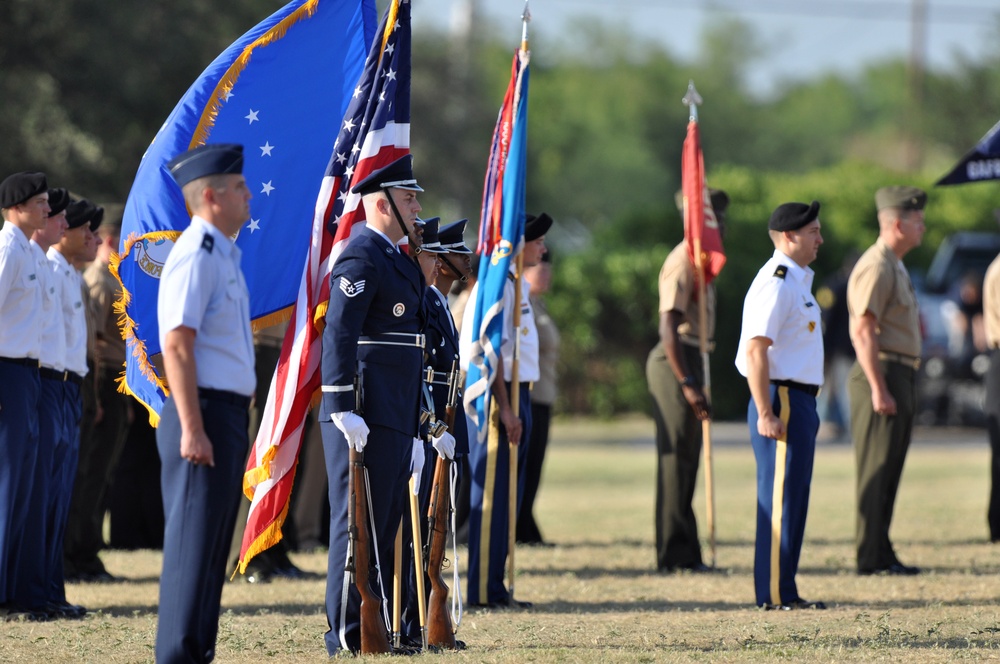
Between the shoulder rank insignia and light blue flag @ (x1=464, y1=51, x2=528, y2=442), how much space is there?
7.32 ft

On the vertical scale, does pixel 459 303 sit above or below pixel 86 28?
below

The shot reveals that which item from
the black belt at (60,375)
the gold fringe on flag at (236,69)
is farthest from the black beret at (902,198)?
the black belt at (60,375)

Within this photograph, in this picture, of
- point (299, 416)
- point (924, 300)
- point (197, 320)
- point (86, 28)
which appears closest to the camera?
point (197, 320)

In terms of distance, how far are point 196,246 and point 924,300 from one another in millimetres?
22638

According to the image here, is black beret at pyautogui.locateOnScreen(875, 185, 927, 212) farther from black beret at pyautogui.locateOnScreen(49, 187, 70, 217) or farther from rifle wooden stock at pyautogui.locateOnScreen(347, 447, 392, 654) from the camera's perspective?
black beret at pyautogui.locateOnScreen(49, 187, 70, 217)

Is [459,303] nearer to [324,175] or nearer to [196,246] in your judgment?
[324,175]

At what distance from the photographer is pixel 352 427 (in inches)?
274

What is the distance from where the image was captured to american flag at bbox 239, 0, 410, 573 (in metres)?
7.57

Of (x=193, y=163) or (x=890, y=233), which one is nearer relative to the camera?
(x=193, y=163)

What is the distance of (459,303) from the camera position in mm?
11953

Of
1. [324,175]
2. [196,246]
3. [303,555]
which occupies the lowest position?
[303,555]

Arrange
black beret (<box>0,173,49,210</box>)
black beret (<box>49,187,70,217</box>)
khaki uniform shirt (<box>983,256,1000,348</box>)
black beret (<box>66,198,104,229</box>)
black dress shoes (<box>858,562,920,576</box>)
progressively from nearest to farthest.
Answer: black beret (<box>0,173,49,210</box>) < black beret (<box>49,187,70,217</box>) < black beret (<box>66,198,104,229</box>) < black dress shoes (<box>858,562,920,576</box>) < khaki uniform shirt (<box>983,256,1000,348</box>)

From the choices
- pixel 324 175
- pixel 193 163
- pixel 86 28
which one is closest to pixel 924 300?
pixel 86 28

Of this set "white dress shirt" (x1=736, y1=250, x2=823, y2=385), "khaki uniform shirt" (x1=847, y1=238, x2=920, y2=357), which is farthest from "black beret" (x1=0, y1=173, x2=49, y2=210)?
"khaki uniform shirt" (x1=847, y1=238, x2=920, y2=357)
